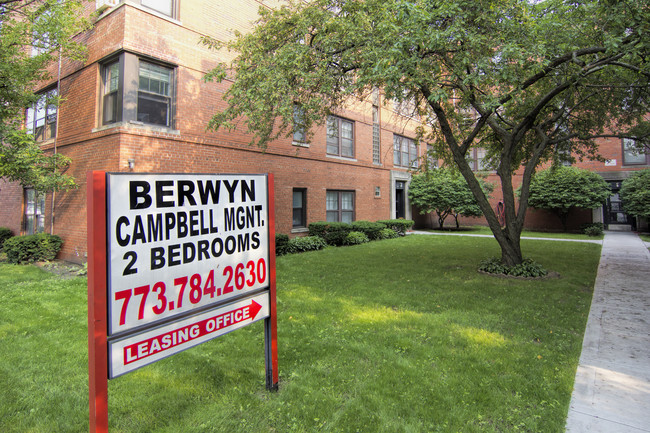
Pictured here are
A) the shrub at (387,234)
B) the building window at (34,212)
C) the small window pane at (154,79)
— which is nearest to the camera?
the small window pane at (154,79)

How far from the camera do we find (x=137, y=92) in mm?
9195

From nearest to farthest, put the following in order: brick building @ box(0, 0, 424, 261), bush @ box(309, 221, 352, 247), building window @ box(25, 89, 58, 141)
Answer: brick building @ box(0, 0, 424, 261), building window @ box(25, 89, 58, 141), bush @ box(309, 221, 352, 247)

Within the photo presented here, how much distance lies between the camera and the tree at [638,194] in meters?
16.7

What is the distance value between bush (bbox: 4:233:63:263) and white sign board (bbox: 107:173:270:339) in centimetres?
1005

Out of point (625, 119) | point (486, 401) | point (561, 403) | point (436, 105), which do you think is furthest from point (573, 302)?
point (625, 119)

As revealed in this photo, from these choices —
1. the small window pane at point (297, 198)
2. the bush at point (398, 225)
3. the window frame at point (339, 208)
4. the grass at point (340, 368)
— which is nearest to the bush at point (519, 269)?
the grass at point (340, 368)

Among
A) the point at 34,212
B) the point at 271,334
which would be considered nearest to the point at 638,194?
the point at 271,334

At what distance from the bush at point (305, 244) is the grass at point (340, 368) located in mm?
5295

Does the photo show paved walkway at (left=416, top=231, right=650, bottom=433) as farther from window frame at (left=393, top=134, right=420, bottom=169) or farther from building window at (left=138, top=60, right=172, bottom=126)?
window frame at (left=393, top=134, right=420, bottom=169)

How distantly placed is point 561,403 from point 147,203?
12.3 ft

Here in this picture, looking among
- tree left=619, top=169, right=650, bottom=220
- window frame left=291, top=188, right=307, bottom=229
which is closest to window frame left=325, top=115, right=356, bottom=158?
window frame left=291, top=188, right=307, bottom=229

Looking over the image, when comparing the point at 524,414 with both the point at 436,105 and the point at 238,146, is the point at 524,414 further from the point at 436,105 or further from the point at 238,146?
the point at 238,146

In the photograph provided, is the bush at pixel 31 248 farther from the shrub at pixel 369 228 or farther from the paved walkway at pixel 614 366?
→ the paved walkway at pixel 614 366

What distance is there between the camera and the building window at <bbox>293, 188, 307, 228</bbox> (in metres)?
13.9
